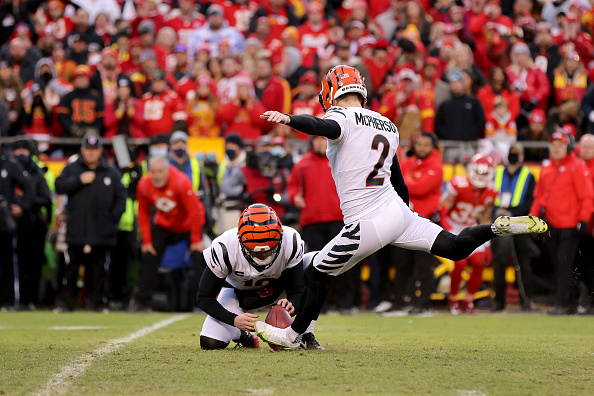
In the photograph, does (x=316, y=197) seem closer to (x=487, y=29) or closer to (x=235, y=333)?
(x=235, y=333)

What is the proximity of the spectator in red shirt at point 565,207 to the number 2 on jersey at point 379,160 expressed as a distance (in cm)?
542

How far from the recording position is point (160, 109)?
44.2 feet

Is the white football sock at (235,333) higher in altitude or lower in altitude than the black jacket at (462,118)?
lower

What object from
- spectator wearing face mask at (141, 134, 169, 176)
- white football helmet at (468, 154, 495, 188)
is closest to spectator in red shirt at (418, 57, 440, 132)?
white football helmet at (468, 154, 495, 188)

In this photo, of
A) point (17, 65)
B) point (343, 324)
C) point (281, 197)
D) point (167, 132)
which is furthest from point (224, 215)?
point (17, 65)

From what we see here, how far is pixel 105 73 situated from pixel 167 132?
1889 millimetres

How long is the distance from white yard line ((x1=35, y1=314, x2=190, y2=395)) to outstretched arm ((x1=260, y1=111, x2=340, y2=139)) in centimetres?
181

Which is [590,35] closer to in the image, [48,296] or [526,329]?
[526,329]

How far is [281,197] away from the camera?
1208 centimetres

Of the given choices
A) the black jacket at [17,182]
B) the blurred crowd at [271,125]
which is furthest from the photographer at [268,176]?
the black jacket at [17,182]

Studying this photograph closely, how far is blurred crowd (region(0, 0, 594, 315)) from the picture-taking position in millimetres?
11305

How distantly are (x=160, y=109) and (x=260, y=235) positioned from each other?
7.75m

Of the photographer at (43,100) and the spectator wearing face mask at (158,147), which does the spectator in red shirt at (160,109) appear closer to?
the spectator wearing face mask at (158,147)

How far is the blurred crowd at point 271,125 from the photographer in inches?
445
